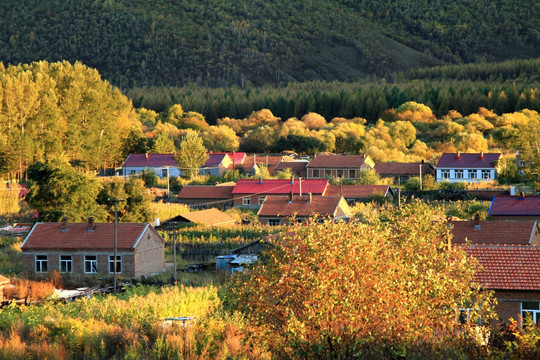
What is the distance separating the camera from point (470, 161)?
73312mm

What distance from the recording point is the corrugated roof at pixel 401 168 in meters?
74.0

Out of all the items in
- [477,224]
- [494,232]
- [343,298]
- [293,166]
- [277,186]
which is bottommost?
[494,232]

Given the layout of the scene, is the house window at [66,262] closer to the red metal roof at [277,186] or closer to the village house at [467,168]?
the red metal roof at [277,186]

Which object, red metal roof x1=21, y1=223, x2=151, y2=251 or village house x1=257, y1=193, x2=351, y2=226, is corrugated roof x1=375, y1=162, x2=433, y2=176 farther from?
red metal roof x1=21, y1=223, x2=151, y2=251

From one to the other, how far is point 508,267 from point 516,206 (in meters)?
22.3

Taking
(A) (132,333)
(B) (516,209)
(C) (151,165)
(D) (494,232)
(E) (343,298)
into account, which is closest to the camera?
(E) (343,298)

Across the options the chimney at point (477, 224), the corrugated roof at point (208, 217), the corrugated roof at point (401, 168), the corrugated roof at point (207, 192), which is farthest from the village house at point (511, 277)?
the corrugated roof at point (401, 168)

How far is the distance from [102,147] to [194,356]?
6056 centimetres

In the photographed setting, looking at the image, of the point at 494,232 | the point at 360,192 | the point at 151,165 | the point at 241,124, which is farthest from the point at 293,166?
the point at 494,232

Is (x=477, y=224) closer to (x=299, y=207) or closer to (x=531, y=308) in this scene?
(x=531, y=308)

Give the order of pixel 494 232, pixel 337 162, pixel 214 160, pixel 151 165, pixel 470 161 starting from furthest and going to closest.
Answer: pixel 214 160, pixel 151 165, pixel 337 162, pixel 470 161, pixel 494 232

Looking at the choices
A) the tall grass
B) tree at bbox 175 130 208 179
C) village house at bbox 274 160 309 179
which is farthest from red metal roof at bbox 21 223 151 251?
village house at bbox 274 160 309 179

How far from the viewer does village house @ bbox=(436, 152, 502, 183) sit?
7231 centimetres

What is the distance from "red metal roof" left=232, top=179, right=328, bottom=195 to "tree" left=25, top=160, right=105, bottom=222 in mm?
16011
